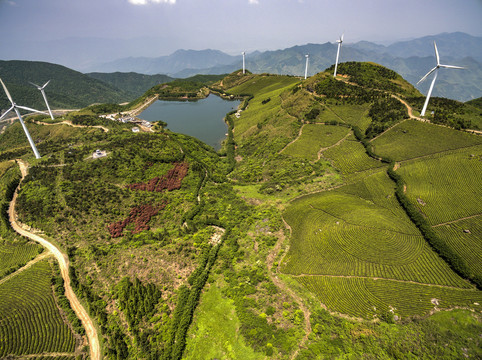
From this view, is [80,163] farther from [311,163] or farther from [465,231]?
[465,231]

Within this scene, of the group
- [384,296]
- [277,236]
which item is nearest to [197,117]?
[277,236]

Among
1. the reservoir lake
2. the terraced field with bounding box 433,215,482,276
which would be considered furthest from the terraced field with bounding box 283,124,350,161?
the reservoir lake

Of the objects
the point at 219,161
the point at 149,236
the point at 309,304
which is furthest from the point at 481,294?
the point at 219,161

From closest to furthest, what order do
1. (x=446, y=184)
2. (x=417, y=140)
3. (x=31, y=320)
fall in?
(x=31, y=320) < (x=446, y=184) < (x=417, y=140)

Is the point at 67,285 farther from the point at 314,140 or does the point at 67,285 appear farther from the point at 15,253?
the point at 314,140

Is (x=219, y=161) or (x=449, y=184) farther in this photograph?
(x=219, y=161)

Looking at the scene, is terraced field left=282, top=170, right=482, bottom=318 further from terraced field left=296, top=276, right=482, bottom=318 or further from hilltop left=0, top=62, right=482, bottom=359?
hilltop left=0, top=62, right=482, bottom=359

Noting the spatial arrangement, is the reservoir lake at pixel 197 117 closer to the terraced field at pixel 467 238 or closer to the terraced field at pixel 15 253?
the terraced field at pixel 15 253
